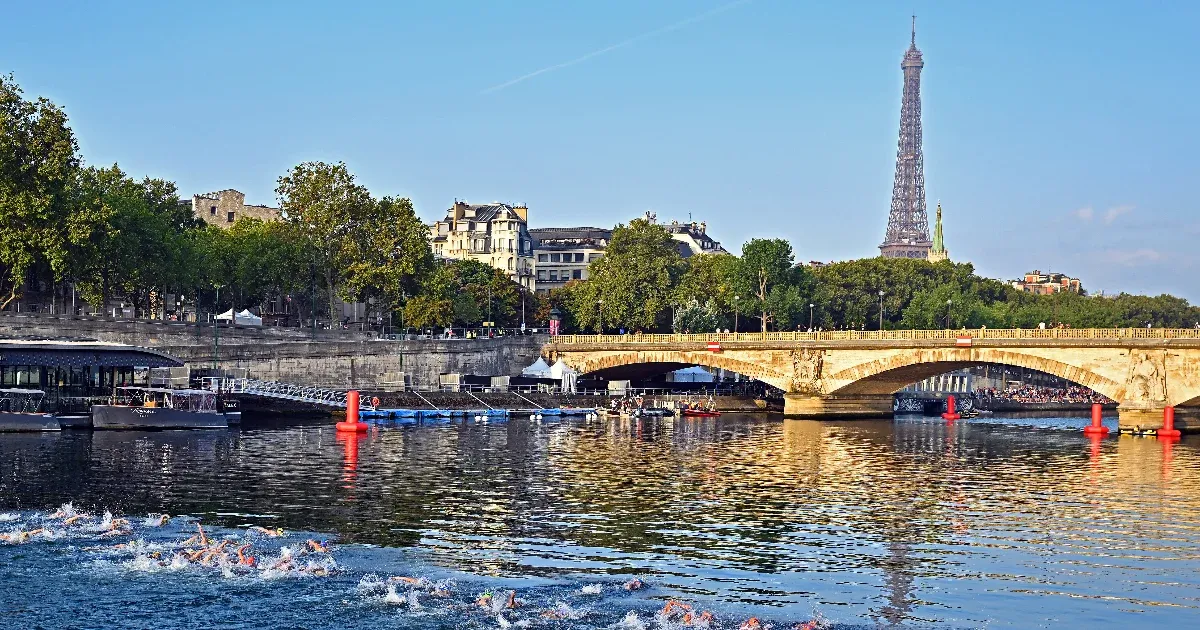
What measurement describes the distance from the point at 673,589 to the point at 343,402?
72676 millimetres

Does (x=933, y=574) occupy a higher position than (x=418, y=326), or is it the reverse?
(x=418, y=326)

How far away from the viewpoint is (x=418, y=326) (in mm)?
148375

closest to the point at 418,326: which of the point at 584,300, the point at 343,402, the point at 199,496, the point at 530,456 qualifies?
the point at 584,300

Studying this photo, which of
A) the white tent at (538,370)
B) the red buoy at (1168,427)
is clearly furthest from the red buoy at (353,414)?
the red buoy at (1168,427)

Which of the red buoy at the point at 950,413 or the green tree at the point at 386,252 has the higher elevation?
the green tree at the point at 386,252

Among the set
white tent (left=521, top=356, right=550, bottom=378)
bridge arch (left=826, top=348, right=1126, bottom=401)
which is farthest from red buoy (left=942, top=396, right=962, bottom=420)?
white tent (left=521, top=356, right=550, bottom=378)

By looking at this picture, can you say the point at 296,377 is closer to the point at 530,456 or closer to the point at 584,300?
the point at 530,456

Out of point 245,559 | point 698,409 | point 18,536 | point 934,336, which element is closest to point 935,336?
point 934,336

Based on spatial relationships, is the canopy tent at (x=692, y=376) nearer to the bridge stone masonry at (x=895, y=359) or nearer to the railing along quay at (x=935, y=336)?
the bridge stone masonry at (x=895, y=359)

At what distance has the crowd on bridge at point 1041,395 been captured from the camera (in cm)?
17575

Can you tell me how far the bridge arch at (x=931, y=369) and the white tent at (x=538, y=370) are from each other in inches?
1086

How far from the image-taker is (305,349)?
113 meters

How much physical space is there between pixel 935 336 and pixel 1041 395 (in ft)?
263

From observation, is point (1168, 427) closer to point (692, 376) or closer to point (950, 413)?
point (950, 413)
